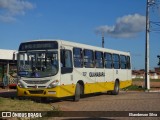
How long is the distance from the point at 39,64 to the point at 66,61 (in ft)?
4.30

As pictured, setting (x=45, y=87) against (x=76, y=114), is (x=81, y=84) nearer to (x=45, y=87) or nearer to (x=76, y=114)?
(x=45, y=87)

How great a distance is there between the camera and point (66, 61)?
65.5 ft

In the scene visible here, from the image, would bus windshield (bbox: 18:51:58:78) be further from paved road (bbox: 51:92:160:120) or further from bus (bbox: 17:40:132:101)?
paved road (bbox: 51:92:160:120)

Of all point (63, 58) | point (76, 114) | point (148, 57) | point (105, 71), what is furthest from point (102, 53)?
point (148, 57)

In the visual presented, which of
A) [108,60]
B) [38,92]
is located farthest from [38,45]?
[108,60]

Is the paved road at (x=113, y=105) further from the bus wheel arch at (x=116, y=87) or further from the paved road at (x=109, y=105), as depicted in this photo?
the bus wheel arch at (x=116, y=87)

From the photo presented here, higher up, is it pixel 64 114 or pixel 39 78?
pixel 39 78

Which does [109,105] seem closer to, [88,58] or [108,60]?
[88,58]

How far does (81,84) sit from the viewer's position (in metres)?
22.1

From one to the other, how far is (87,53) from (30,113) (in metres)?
10.3

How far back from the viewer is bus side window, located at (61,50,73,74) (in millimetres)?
19556

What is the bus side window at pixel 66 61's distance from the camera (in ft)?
64.2

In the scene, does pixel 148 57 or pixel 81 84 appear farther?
pixel 148 57

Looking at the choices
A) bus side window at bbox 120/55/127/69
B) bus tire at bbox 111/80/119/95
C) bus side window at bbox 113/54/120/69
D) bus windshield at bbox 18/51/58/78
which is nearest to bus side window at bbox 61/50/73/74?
bus windshield at bbox 18/51/58/78
